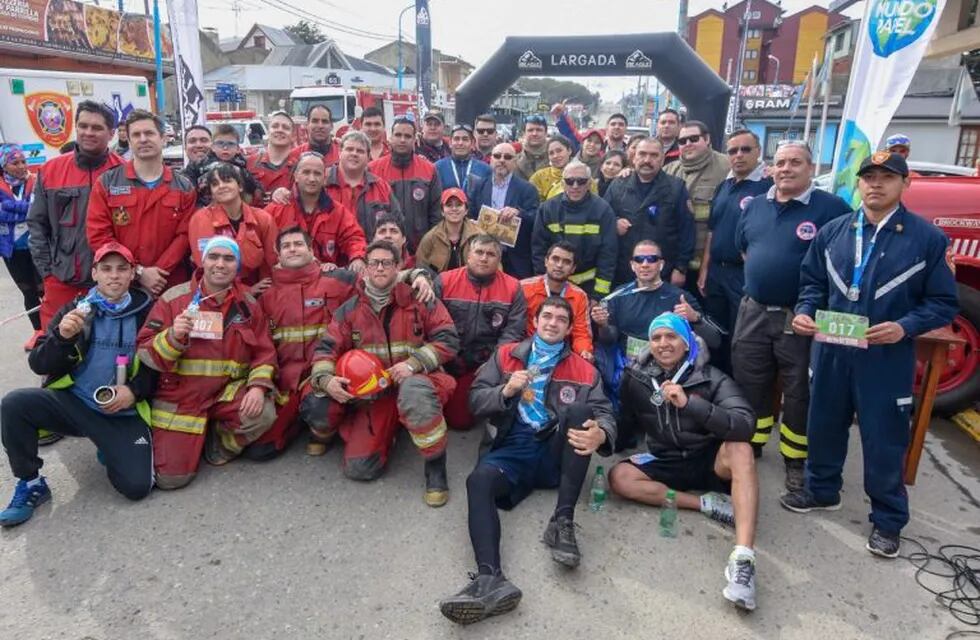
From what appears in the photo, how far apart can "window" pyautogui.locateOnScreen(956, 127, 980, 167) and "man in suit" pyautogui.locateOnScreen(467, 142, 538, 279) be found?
17.9 meters

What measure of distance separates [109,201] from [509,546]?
11.2ft

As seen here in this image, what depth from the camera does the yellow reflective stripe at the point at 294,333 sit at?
4.18m

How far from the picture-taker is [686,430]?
3.50m

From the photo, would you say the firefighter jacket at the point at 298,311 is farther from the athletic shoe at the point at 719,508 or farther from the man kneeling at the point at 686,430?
the athletic shoe at the point at 719,508

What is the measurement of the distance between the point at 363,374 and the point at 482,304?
1054 millimetres

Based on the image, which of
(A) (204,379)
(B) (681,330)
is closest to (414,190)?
(A) (204,379)

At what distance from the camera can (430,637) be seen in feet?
8.63

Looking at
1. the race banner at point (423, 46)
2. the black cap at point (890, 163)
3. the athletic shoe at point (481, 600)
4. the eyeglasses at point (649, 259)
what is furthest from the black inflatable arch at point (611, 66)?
the race banner at point (423, 46)

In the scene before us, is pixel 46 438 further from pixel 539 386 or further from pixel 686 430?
pixel 686 430

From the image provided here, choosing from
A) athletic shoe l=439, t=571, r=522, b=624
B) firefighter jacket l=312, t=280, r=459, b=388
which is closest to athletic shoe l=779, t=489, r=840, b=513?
athletic shoe l=439, t=571, r=522, b=624

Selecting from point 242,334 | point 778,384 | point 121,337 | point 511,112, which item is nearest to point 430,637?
point 242,334

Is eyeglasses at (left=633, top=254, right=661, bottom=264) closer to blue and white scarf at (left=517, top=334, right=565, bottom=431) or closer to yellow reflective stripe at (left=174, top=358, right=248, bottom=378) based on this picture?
blue and white scarf at (left=517, top=334, right=565, bottom=431)

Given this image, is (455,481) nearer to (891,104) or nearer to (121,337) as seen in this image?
(121,337)

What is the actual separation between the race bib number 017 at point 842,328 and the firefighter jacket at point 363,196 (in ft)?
10.6
